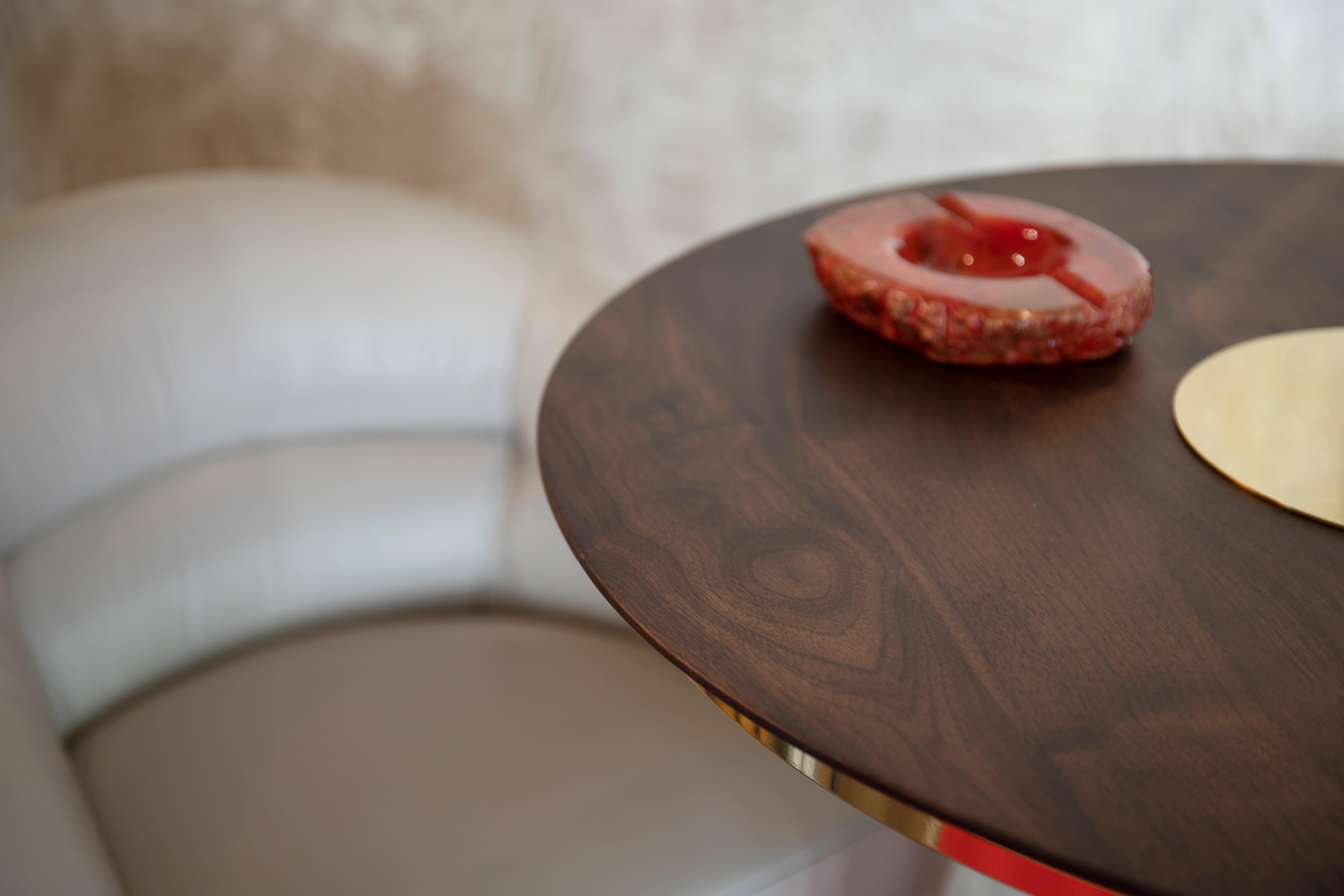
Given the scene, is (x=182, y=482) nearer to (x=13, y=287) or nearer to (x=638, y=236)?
(x=13, y=287)

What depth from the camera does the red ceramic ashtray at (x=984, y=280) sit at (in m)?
0.62

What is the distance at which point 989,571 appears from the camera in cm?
47

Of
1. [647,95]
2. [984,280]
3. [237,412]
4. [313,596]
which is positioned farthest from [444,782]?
[647,95]

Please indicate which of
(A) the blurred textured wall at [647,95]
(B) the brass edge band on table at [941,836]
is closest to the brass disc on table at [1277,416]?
(B) the brass edge band on table at [941,836]

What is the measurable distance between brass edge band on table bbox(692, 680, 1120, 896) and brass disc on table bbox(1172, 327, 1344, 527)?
0.91ft

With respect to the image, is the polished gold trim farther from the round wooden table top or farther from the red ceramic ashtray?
the red ceramic ashtray

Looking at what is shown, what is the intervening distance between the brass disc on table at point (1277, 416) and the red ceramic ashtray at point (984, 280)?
0.22 feet

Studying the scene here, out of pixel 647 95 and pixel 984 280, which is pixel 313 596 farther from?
pixel 647 95

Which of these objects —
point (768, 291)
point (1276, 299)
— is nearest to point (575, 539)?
point (768, 291)

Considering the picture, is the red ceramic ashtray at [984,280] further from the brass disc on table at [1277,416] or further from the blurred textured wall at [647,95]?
the blurred textured wall at [647,95]

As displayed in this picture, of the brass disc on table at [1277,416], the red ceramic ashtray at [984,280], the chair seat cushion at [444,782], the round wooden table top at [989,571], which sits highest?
the red ceramic ashtray at [984,280]

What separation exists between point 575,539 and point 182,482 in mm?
Result: 526

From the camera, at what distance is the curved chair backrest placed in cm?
77

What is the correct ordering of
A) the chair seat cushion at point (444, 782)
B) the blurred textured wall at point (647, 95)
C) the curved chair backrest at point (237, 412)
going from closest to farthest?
the chair seat cushion at point (444, 782) → the curved chair backrest at point (237, 412) → the blurred textured wall at point (647, 95)
